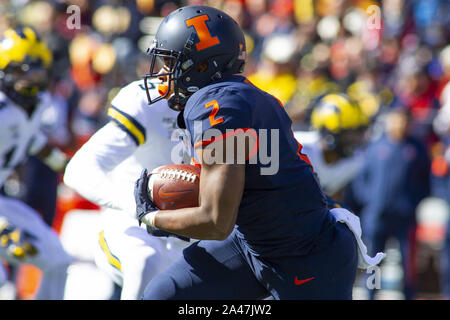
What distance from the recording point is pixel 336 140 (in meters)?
6.37

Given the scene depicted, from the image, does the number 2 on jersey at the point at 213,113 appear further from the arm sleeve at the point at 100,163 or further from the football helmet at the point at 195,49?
the arm sleeve at the point at 100,163

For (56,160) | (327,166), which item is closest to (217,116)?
(56,160)

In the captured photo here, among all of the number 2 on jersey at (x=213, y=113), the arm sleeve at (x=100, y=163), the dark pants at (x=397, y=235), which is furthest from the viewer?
the dark pants at (x=397, y=235)

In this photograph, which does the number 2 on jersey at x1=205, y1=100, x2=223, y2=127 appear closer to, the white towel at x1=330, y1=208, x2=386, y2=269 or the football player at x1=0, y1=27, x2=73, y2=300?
the white towel at x1=330, y1=208, x2=386, y2=269

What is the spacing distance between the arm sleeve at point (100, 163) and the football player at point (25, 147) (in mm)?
1305

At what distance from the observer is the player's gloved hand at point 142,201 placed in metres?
3.28

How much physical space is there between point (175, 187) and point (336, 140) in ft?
11.0

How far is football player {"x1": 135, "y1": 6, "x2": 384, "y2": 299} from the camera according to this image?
2971 mm

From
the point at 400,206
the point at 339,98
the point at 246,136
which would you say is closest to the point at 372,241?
the point at 400,206

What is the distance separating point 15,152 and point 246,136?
110 inches

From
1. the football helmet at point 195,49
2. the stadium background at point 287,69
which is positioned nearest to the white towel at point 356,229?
the football helmet at point 195,49

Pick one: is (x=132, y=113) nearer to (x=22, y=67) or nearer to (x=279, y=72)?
(x=22, y=67)

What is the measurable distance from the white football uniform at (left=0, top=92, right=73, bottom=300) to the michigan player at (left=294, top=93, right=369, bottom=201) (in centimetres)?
210

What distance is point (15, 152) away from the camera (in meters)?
5.33
